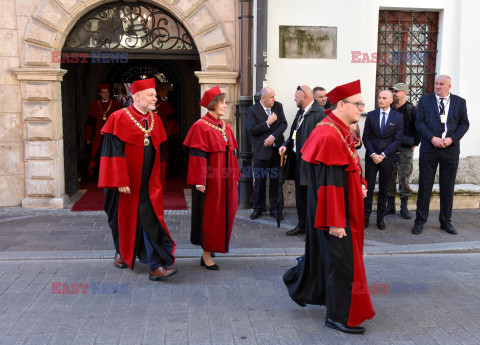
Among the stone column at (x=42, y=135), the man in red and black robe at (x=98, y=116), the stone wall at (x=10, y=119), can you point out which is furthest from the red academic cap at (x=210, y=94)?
the man in red and black robe at (x=98, y=116)

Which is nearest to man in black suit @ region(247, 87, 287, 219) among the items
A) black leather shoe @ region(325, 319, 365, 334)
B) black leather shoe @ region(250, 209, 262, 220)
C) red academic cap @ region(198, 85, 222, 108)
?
black leather shoe @ region(250, 209, 262, 220)

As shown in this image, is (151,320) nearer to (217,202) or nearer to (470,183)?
(217,202)

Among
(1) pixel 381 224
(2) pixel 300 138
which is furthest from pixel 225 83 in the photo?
(1) pixel 381 224

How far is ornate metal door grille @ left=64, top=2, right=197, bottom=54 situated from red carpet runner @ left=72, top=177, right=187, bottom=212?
2425 millimetres

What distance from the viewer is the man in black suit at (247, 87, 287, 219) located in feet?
26.3

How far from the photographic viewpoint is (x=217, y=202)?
597 cm

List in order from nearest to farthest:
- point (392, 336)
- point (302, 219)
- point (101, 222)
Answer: point (392, 336) → point (302, 219) → point (101, 222)

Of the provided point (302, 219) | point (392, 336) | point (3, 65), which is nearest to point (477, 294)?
point (392, 336)

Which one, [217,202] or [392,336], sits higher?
[217,202]

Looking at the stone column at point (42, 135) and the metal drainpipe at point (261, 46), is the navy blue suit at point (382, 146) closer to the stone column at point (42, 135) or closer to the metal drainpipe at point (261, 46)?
the metal drainpipe at point (261, 46)

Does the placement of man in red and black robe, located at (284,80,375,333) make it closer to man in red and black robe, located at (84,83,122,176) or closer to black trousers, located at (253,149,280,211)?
black trousers, located at (253,149,280,211)

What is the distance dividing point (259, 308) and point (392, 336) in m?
1.14

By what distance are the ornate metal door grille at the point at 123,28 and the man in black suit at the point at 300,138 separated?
2.83 meters

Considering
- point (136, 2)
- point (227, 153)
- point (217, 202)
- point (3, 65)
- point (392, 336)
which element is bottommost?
point (392, 336)
